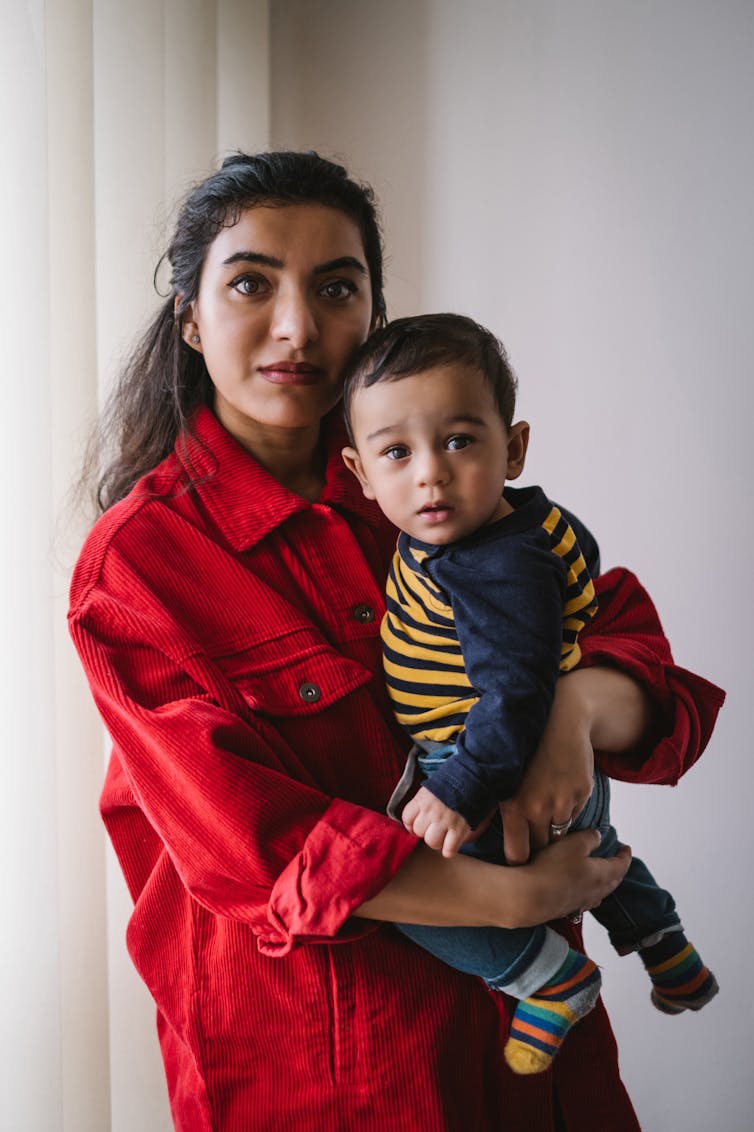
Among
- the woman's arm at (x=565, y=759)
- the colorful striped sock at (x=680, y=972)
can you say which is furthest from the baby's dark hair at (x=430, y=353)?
the colorful striped sock at (x=680, y=972)

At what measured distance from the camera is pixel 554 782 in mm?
1155

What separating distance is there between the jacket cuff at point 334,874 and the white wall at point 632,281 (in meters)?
1.10

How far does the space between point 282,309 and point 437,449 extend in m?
0.26

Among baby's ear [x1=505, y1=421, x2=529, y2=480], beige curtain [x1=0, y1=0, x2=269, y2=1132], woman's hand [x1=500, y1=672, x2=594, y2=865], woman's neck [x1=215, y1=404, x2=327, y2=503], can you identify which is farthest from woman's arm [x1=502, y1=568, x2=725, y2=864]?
beige curtain [x1=0, y1=0, x2=269, y2=1132]

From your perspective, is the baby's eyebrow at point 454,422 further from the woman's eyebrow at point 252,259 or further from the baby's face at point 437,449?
the woman's eyebrow at point 252,259

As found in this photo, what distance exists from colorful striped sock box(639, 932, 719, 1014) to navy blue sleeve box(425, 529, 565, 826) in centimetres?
41

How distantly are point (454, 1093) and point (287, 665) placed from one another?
0.50 meters

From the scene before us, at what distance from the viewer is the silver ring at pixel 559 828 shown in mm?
1188

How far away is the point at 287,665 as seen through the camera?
1193 mm

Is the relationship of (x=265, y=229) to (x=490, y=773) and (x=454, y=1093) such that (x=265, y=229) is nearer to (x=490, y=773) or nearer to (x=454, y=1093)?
(x=490, y=773)

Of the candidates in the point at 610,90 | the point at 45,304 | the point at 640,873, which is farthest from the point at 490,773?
the point at 610,90

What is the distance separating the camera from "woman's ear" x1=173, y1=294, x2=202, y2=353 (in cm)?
135

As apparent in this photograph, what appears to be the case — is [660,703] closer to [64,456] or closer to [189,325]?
[189,325]

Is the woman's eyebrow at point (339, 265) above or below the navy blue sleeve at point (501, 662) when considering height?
above
